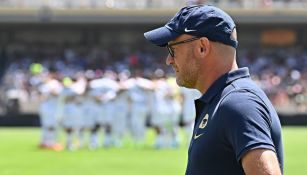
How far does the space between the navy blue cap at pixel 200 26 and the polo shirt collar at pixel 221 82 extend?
0.13m

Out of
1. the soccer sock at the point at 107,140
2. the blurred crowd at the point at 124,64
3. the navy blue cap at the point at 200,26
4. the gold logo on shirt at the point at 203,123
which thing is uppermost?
the navy blue cap at the point at 200,26

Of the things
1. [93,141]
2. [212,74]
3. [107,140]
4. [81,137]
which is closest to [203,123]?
[212,74]

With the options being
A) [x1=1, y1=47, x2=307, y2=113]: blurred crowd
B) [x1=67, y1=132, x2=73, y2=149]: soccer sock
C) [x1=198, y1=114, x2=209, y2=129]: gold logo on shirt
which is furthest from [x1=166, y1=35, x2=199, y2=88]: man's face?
[x1=1, y1=47, x2=307, y2=113]: blurred crowd

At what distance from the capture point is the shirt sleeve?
316 centimetres

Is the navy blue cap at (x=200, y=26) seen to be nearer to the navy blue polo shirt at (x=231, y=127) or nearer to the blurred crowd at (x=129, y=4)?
the navy blue polo shirt at (x=231, y=127)

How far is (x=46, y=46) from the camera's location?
45438mm

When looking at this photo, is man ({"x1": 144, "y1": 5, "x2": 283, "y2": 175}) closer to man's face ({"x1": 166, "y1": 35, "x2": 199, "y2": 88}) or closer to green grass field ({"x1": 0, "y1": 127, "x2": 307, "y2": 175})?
man's face ({"x1": 166, "y1": 35, "x2": 199, "y2": 88})

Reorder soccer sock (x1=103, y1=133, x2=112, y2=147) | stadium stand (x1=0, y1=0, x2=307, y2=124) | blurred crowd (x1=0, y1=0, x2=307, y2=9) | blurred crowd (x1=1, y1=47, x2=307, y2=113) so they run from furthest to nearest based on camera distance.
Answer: blurred crowd (x1=0, y1=0, x2=307, y2=9), stadium stand (x1=0, y1=0, x2=307, y2=124), blurred crowd (x1=1, y1=47, x2=307, y2=113), soccer sock (x1=103, y1=133, x2=112, y2=147)

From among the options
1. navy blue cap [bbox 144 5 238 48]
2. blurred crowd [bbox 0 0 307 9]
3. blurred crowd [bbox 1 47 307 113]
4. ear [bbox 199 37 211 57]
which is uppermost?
navy blue cap [bbox 144 5 238 48]

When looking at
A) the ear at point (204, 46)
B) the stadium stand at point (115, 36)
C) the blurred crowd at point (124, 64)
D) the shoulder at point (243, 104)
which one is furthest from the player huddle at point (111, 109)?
the shoulder at point (243, 104)

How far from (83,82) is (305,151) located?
20.9 ft

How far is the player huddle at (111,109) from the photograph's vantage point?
70.1ft

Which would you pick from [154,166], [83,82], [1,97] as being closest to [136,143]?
[83,82]

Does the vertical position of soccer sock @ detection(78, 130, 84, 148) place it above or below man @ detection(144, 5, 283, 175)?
below
